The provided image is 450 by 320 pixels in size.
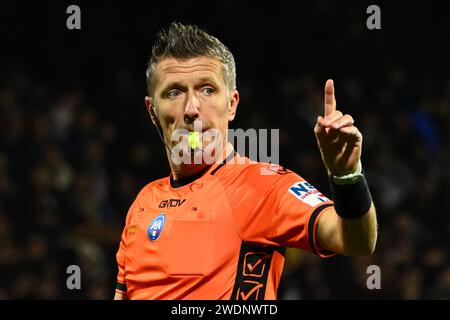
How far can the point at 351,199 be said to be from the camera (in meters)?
2.37

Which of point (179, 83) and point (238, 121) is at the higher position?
point (179, 83)

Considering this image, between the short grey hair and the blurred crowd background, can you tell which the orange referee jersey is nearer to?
the short grey hair

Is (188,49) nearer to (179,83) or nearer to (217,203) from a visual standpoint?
(179,83)

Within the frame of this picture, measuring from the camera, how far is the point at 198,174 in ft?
10.2

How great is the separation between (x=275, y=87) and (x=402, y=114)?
1.47m

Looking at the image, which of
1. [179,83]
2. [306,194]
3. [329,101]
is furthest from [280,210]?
[179,83]

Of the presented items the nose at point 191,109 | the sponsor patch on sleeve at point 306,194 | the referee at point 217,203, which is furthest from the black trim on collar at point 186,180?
the sponsor patch on sleeve at point 306,194

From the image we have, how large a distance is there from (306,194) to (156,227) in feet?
2.01

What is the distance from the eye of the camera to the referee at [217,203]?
94.2 inches

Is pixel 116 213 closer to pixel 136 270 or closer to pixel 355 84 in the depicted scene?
pixel 355 84

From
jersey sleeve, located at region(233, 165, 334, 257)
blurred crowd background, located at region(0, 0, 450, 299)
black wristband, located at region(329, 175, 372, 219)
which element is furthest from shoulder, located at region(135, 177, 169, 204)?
blurred crowd background, located at region(0, 0, 450, 299)

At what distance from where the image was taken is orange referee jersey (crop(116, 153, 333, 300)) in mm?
2619

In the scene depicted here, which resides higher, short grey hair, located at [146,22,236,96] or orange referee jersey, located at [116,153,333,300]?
short grey hair, located at [146,22,236,96]

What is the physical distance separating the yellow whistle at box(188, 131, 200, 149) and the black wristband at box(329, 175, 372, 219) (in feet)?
2.46
